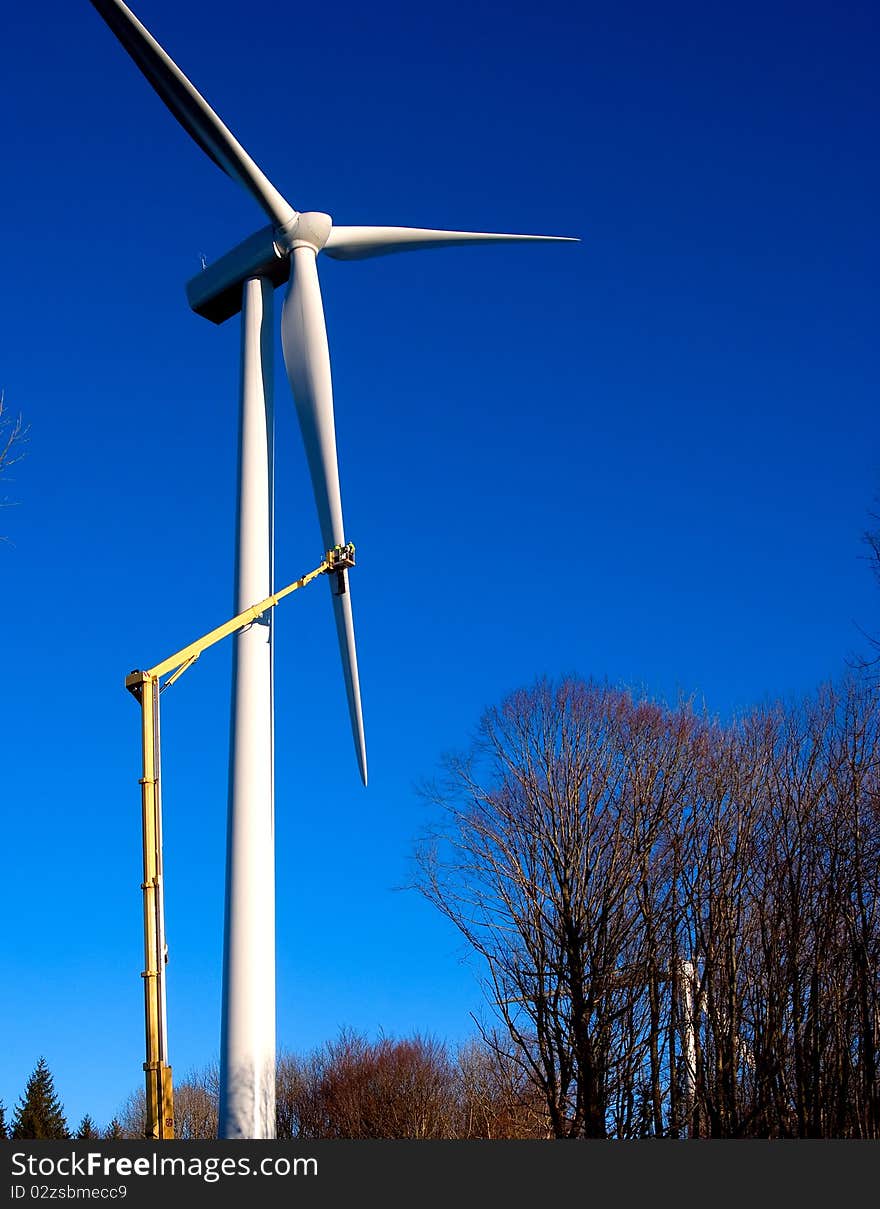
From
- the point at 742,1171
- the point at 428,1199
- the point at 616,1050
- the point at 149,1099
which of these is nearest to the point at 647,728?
the point at 616,1050

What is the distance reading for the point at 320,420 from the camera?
17.5 meters

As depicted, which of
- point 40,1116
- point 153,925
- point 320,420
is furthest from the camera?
point 40,1116

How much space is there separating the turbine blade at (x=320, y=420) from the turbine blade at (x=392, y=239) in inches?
64.6

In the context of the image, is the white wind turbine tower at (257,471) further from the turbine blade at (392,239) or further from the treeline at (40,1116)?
the treeline at (40,1116)

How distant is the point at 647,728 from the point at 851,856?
4.83 metres

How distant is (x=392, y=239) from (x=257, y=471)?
221 inches

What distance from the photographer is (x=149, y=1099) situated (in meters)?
7.95

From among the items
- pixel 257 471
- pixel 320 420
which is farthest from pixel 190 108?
pixel 257 471

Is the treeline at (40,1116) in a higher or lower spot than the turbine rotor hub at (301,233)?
lower

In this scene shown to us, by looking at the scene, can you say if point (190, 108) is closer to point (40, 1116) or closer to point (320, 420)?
point (320, 420)

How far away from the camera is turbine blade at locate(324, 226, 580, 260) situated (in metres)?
19.8

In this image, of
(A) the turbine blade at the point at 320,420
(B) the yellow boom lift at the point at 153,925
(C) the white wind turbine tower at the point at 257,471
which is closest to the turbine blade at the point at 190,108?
(C) the white wind turbine tower at the point at 257,471

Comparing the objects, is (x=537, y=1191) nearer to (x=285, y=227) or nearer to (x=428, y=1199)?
(x=428, y=1199)

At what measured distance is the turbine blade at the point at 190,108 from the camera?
17219mm
